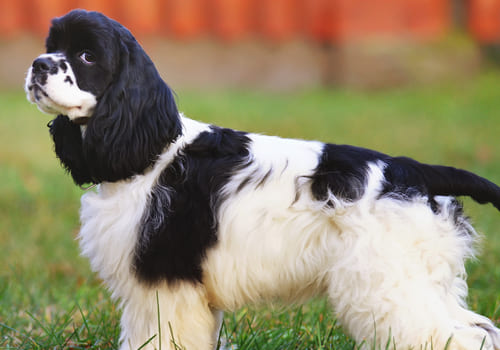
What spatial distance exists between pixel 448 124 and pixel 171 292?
8.41 m

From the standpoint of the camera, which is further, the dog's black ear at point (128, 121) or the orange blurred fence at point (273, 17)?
the orange blurred fence at point (273, 17)

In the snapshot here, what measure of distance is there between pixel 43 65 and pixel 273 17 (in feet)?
38.3

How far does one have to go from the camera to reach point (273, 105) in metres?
11.5

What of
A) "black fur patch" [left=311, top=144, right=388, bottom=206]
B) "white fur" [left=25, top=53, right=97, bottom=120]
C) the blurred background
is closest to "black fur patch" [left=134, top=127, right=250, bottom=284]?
"black fur patch" [left=311, top=144, right=388, bottom=206]

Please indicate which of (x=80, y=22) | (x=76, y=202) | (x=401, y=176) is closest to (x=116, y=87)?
(x=80, y=22)

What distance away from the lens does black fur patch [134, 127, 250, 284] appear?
2.65 metres

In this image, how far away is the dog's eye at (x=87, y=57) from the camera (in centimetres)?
264

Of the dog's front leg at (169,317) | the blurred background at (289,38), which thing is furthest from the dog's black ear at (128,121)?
the blurred background at (289,38)

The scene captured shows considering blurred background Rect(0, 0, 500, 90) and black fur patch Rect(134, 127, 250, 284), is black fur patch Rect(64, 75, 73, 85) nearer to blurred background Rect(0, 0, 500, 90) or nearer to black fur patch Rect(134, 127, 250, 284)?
black fur patch Rect(134, 127, 250, 284)

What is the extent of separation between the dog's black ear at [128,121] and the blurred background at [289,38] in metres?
10.8

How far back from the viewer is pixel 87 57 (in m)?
2.65

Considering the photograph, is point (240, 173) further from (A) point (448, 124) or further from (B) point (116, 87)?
(A) point (448, 124)

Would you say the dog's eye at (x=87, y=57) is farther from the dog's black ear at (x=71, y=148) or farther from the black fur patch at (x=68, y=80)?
the dog's black ear at (x=71, y=148)

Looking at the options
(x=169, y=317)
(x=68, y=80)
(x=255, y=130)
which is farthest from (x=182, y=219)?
(x=255, y=130)
